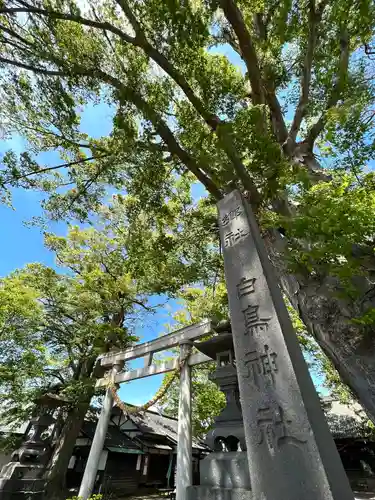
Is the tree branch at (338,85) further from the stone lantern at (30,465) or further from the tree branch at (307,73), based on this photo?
the stone lantern at (30,465)

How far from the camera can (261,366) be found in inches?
109

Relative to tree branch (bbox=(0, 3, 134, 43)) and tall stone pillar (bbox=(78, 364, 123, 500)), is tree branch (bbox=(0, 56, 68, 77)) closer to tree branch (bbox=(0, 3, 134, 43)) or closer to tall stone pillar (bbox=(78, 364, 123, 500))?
tree branch (bbox=(0, 3, 134, 43))

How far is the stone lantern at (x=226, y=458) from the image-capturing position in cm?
258

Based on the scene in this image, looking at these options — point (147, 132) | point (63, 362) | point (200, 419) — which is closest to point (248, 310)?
point (147, 132)

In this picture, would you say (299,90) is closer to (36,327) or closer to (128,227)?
(128,227)

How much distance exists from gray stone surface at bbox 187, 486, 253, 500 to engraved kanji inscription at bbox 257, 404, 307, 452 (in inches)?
18.3

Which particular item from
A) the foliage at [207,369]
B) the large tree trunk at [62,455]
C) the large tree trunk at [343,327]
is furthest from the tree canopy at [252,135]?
the large tree trunk at [62,455]

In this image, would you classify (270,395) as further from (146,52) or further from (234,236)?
(146,52)

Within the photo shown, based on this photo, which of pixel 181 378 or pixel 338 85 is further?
pixel 181 378

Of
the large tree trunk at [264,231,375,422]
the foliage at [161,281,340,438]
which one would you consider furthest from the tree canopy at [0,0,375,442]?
the foliage at [161,281,340,438]

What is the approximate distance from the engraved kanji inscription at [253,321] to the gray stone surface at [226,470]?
3.97ft

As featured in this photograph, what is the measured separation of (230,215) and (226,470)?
322 centimetres

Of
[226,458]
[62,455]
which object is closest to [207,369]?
[62,455]

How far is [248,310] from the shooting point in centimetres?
322
